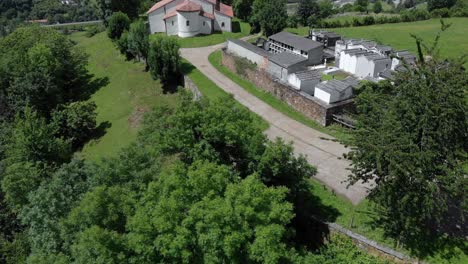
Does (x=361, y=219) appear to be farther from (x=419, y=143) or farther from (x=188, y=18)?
(x=188, y=18)

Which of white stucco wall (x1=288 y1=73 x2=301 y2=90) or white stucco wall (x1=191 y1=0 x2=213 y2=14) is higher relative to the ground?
white stucco wall (x1=191 y1=0 x2=213 y2=14)

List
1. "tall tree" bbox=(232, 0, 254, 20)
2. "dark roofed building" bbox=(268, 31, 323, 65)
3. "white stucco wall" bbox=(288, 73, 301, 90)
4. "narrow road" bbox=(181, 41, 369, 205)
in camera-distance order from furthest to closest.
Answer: "tall tree" bbox=(232, 0, 254, 20), "dark roofed building" bbox=(268, 31, 323, 65), "white stucco wall" bbox=(288, 73, 301, 90), "narrow road" bbox=(181, 41, 369, 205)

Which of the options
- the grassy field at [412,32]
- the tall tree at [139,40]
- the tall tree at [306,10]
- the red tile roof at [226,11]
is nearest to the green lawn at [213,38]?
the red tile roof at [226,11]

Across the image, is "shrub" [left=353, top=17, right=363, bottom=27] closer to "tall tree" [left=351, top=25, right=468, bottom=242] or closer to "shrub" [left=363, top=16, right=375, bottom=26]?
"shrub" [left=363, top=16, right=375, bottom=26]

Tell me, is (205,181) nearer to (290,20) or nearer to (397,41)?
(397,41)

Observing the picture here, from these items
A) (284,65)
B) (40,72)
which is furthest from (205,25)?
(284,65)

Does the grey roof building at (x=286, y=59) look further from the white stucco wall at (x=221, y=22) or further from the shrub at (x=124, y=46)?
the white stucco wall at (x=221, y=22)

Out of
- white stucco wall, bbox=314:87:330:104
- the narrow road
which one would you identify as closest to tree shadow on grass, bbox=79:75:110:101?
the narrow road
